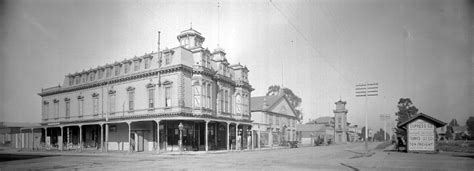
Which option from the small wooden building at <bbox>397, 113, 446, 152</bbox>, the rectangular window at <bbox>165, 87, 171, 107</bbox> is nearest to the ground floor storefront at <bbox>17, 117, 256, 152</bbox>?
the rectangular window at <bbox>165, 87, 171, 107</bbox>

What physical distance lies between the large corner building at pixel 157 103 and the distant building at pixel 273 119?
10.3 meters

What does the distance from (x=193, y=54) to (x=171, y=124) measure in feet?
22.9

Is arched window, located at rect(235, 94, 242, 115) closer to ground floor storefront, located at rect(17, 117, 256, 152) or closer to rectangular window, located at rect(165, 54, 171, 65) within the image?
ground floor storefront, located at rect(17, 117, 256, 152)

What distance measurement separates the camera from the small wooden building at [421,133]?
81.0ft

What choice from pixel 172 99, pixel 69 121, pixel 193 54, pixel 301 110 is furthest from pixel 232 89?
pixel 301 110

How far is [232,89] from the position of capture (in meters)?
37.3

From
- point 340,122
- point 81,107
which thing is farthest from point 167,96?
point 340,122

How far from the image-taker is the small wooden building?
2470cm

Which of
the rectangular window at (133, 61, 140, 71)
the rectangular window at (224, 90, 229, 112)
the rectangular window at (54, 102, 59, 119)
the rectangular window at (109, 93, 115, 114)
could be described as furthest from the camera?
the rectangular window at (54, 102, 59, 119)

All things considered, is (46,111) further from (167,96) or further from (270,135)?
(270,135)

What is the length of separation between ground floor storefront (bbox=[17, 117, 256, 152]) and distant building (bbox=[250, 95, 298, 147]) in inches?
403

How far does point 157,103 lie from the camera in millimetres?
30531

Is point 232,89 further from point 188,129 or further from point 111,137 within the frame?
point 111,137

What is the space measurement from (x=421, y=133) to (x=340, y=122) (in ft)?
210
